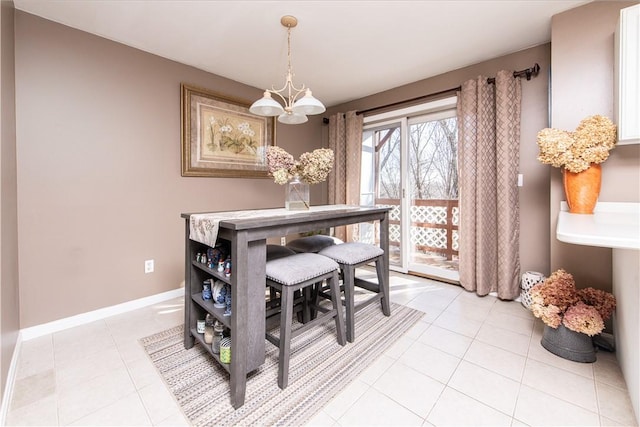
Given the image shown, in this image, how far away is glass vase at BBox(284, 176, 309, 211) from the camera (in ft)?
5.98

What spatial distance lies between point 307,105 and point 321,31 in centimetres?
78

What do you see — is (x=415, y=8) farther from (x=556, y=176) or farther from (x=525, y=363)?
(x=525, y=363)

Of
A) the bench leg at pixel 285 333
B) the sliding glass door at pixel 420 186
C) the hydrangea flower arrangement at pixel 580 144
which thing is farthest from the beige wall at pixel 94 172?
the hydrangea flower arrangement at pixel 580 144

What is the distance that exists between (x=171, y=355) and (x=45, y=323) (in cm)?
114

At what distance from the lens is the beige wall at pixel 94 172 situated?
1.93 metres

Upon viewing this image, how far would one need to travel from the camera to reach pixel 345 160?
150 inches

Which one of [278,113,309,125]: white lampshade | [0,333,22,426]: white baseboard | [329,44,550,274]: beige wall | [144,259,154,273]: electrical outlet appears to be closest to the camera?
[0,333,22,426]: white baseboard

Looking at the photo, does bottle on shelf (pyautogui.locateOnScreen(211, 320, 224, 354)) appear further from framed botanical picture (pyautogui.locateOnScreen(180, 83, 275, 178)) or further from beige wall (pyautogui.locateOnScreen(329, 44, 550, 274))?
beige wall (pyautogui.locateOnScreen(329, 44, 550, 274))

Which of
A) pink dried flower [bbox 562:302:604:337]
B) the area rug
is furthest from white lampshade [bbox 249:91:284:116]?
pink dried flower [bbox 562:302:604:337]

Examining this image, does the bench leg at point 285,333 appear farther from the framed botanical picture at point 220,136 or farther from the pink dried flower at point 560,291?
the framed botanical picture at point 220,136

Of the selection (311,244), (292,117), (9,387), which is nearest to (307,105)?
(292,117)

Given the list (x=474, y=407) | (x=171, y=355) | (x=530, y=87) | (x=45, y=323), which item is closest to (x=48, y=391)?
(x=171, y=355)

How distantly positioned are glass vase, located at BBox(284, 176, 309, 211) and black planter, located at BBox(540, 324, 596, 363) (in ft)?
6.07

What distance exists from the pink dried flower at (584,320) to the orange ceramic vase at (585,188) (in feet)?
2.02
